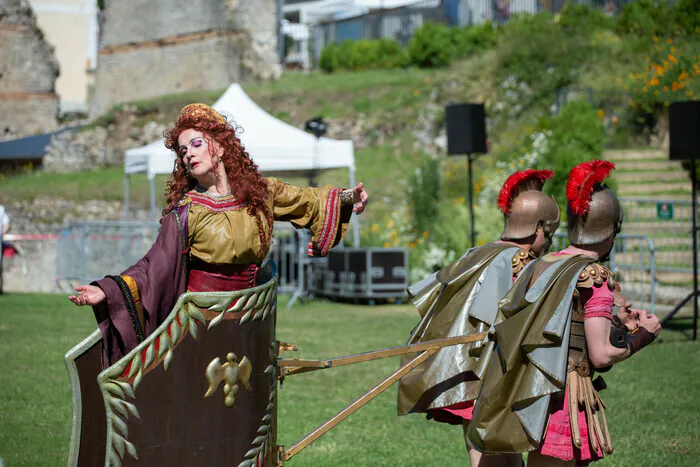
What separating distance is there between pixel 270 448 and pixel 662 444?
3500 millimetres

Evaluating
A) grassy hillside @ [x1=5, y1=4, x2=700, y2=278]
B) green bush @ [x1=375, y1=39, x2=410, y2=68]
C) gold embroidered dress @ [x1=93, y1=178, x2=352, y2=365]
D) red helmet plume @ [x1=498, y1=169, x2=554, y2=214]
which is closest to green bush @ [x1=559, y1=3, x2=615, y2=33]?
grassy hillside @ [x1=5, y1=4, x2=700, y2=278]

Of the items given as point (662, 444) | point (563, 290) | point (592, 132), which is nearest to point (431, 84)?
point (592, 132)

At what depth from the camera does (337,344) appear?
10008mm

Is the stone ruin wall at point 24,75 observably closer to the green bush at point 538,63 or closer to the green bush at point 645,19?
the green bush at point 538,63

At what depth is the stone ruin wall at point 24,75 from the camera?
37.0 metres

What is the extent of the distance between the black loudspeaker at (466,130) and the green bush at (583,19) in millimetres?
15381

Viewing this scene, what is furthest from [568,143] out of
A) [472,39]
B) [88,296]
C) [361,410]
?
[472,39]

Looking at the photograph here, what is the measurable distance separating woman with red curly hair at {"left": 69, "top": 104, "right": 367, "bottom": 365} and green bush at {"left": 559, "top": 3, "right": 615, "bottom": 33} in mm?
23401

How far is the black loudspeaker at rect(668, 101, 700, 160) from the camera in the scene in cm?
1036

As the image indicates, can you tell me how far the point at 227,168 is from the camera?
3.81 metres

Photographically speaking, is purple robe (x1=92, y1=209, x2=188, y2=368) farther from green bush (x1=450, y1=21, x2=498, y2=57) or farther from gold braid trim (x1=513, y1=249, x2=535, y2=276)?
green bush (x1=450, y1=21, x2=498, y2=57)

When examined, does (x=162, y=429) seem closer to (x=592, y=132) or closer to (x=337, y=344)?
(x=337, y=344)

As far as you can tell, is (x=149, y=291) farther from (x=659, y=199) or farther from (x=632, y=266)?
(x=659, y=199)

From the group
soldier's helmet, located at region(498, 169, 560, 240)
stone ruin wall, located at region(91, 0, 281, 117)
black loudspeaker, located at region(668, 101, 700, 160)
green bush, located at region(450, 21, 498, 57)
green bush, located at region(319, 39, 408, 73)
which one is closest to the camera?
soldier's helmet, located at region(498, 169, 560, 240)
